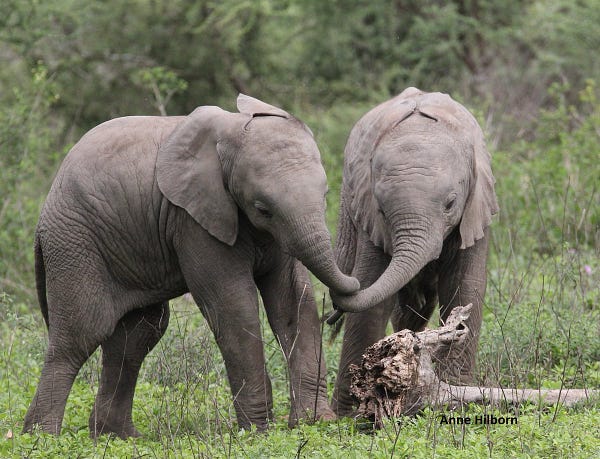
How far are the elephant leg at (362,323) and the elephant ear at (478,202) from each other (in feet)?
1.77

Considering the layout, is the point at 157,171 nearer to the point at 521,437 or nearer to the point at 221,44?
the point at 521,437

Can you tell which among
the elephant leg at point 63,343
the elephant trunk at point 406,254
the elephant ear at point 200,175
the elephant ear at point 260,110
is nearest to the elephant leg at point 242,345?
the elephant ear at point 200,175

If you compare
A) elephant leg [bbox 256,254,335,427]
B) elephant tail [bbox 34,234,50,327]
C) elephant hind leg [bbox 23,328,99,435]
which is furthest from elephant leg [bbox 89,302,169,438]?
elephant leg [bbox 256,254,335,427]

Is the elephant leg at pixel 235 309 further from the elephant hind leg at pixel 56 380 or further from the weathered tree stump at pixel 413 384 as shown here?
the elephant hind leg at pixel 56 380

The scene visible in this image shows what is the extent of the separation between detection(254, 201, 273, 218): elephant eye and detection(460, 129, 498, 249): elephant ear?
1283 mm

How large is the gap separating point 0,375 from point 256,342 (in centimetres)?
276

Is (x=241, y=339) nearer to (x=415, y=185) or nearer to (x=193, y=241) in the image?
(x=193, y=241)

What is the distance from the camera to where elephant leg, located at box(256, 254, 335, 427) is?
6.75 metres

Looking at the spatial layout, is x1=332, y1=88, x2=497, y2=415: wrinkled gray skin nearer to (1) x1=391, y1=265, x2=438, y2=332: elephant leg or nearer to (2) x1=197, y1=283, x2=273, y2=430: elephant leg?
(1) x1=391, y1=265, x2=438, y2=332: elephant leg

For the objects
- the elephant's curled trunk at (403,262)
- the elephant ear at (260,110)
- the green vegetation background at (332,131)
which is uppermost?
the elephant ear at (260,110)

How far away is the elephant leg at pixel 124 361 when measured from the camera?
293 inches

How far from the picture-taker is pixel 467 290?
23.1 feet

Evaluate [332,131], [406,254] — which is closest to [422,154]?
[406,254]

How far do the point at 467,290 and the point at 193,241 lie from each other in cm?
171
